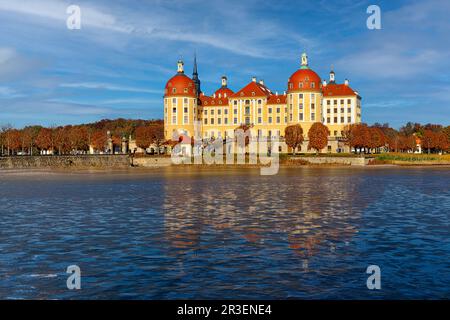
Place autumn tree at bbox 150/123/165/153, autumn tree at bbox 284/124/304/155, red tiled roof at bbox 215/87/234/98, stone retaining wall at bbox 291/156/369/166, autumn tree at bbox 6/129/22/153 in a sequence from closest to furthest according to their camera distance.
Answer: stone retaining wall at bbox 291/156/369/166 < autumn tree at bbox 284/124/304/155 < autumn tree at bbox 150/123/165/153 < autumn tree at bbox 6/129/22/153 < red tiled roof at bbox 215/87/234/98

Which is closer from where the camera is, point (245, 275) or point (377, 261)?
point (245, 275)

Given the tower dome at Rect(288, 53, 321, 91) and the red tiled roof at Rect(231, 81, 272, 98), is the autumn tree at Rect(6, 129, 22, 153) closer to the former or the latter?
the red tiled roof at Rect(231, 81, 272, 98)

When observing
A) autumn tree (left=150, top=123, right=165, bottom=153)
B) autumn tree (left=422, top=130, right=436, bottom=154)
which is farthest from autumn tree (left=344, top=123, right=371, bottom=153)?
autumn tree (left=150, top=123, right=165, bottom=153)

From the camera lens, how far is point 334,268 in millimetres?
15125

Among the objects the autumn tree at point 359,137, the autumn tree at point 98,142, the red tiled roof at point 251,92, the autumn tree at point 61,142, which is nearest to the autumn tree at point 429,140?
the autumn tree at point 359,137

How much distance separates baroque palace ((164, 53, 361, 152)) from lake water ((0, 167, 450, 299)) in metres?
99.9

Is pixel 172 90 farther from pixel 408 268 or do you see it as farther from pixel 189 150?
pixel 408 268

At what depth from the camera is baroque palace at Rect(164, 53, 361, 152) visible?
131 meters

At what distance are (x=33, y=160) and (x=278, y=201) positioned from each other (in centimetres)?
8786

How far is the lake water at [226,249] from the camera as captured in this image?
43.2ft

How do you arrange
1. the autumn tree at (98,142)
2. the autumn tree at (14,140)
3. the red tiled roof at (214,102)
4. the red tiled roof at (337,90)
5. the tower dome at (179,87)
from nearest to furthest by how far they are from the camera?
the tower dome at (179,87) < the red tiled roof at (337,90) < the autumn tree at (14,140) < the red tiled roof at (214,102) < the autumn tree at (98,142)

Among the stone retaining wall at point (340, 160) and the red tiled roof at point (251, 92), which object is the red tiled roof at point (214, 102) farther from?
the stone retaining wall at point (340, 160)

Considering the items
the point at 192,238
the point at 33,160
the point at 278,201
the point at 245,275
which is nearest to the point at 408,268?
the point at 245,275

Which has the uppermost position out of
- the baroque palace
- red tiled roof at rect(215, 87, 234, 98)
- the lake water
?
red tiled roof at rect(215, 87, 234, 98)
